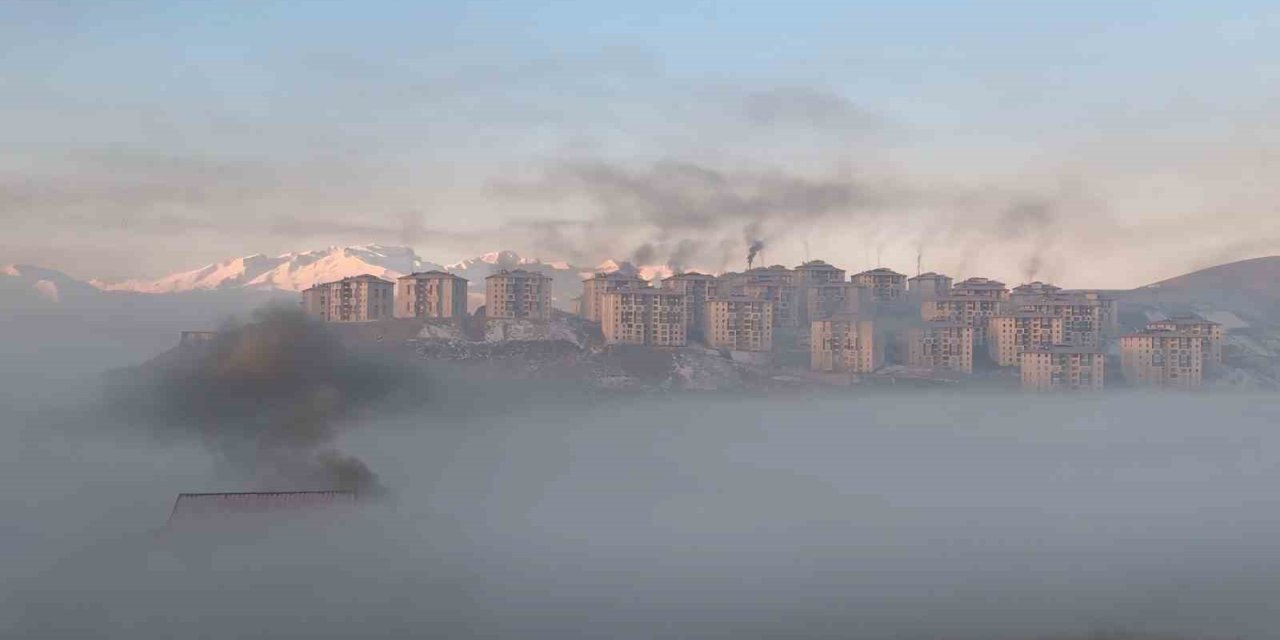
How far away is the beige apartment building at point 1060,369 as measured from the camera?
133250 millimetres

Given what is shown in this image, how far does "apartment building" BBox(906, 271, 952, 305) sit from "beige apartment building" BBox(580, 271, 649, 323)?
34317 millimetres

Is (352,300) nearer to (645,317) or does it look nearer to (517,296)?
(517,296)

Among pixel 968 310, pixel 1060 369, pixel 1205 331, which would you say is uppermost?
pixel 968 310

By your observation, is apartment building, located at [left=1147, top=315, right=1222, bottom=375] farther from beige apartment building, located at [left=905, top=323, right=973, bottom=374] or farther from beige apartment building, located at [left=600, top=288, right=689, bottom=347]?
beige apartment building, located at [left=600, top=288, right=689, bottom=347]

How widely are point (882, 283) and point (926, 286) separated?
6233mm

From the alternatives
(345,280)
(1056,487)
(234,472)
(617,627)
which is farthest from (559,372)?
(617,627)

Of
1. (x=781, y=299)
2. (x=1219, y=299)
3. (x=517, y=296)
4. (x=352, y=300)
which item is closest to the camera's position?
(x=352, y=300)

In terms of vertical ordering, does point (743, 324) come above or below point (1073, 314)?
below

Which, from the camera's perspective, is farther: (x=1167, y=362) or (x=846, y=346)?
(x=1167, y=362)

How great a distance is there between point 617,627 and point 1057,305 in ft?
327

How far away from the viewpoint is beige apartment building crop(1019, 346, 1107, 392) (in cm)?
13325

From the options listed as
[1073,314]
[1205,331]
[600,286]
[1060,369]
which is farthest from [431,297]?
[1205,331]

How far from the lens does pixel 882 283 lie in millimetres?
151375

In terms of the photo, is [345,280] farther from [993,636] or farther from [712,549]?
[993,636]
